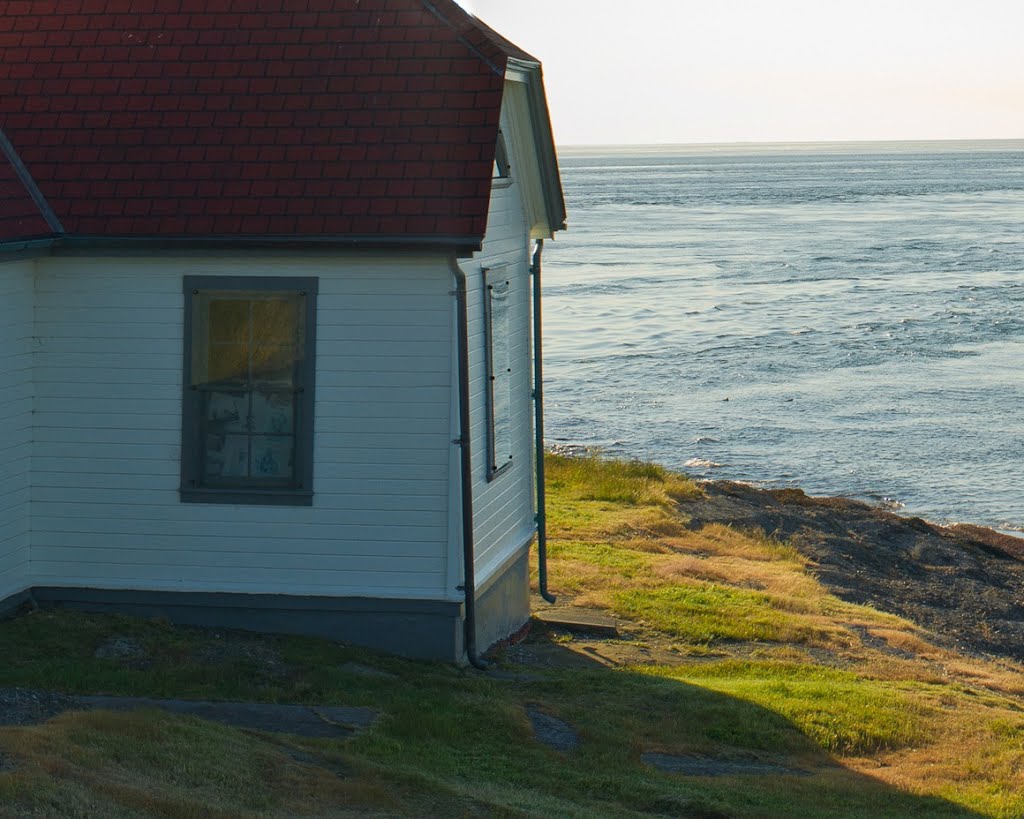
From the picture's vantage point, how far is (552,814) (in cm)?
812

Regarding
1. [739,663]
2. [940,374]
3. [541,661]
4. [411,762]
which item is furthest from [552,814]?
[940,374]

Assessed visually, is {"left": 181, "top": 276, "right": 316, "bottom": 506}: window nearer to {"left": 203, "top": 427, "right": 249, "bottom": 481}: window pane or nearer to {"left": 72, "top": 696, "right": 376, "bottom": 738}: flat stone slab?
{"left": 203, "top": 427, "right": 249, "bottom": 481}: window pane

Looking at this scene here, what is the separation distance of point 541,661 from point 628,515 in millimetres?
9190

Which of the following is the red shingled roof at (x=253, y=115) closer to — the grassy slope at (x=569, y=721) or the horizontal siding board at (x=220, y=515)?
the horizontal siding board at (x=220, y=515)

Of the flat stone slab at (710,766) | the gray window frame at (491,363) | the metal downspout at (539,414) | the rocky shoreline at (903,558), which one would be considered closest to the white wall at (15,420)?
the gray window frame at (491,363)

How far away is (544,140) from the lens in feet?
44.9

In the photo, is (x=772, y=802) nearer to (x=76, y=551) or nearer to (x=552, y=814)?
(x=552, y=814)

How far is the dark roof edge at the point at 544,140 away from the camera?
507 inches

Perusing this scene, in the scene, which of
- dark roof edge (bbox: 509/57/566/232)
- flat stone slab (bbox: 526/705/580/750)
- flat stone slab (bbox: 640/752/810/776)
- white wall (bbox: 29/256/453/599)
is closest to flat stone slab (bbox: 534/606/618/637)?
white wall (bbox: 29/256/453/599)

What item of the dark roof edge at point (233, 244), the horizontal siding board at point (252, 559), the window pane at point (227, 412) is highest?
the dark roof edge at point (233, 244)

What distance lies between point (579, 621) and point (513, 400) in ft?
8.48

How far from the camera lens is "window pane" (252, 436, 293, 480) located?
38.2ft

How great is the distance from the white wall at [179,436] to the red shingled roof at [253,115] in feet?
1.33

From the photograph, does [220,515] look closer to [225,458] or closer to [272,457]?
[225,458]
